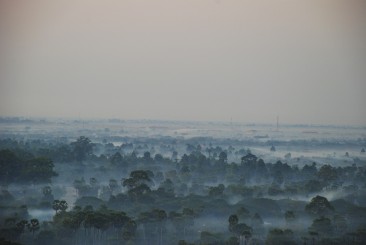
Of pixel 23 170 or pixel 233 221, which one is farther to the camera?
pixel 23 170

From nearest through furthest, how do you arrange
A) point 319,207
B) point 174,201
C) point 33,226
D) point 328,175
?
1. point 33,226
2. point 319,207
3. point 174,201
4. point 328,175

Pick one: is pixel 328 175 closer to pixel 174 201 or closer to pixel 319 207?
pixel 319 207

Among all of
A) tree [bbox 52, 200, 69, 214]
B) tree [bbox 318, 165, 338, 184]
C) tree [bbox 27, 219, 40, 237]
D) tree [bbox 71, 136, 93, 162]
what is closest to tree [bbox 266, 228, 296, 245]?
tree [bbox 27, 219, 40, 237]

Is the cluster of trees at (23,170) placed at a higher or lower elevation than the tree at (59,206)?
higher

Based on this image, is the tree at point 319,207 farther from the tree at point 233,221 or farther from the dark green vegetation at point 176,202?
the tree at point 233,221

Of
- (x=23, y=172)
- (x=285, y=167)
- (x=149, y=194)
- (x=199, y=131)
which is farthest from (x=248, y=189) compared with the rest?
(x=199, y=131)

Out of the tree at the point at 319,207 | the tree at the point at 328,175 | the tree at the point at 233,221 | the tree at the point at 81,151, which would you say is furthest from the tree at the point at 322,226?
the tree at the point at 81,151

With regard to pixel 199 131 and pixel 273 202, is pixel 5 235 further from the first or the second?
pixel 199 131

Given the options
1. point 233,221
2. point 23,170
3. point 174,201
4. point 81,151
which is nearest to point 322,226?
point 233,221
